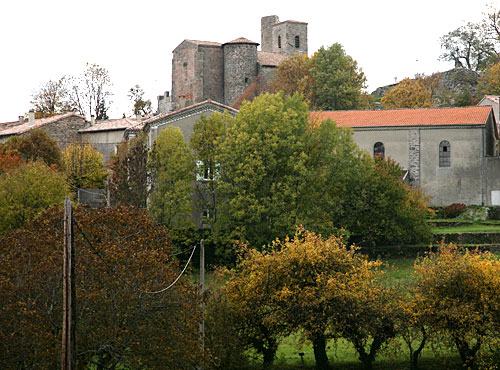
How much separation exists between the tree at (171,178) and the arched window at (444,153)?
19.3m

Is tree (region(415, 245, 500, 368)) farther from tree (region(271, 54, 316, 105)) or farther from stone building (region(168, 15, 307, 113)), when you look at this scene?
stone building (region(168, 15, 307, 113))

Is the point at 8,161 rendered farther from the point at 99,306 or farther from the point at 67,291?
the point at 67,291

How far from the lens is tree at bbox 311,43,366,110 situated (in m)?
70.8

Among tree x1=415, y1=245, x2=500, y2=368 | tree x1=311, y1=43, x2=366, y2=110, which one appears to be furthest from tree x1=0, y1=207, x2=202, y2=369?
tree x1=311, y1=43, x2=366, y2=110

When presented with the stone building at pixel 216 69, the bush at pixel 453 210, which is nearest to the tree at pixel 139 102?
the stone building at pixel 216 69

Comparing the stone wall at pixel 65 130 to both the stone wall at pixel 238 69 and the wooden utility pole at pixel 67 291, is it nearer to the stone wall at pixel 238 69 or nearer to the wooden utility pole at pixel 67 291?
the stone wall at pixel 238 69

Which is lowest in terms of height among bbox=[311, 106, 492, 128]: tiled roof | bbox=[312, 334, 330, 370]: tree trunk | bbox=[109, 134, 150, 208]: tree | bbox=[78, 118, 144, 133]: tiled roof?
bbox=[312, 334, 330, 370]: tree trunk

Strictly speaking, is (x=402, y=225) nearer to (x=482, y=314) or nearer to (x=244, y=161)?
(x=244, y=161)

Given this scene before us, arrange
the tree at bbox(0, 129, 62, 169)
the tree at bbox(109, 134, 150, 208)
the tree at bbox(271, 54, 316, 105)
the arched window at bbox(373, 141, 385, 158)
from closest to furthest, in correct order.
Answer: the tree at bbox(109, 134, 150, 208) → the arched window at bbox(373, 141, 385, 158) → the tree at bbox(0, 129, 62, 169) → the tree at bbox(271, 54, 316, 105)

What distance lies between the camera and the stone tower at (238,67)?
81250 mm

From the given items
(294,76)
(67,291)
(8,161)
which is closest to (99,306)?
(67,291)

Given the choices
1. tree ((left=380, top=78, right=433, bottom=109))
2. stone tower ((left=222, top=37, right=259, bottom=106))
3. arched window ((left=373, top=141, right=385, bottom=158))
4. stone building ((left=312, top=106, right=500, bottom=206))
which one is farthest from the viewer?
stone tower ((left=222, top=37, right=259, bottom=106))

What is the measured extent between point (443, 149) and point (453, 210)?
5.06 m

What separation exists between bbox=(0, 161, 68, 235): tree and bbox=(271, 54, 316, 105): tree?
38662 millimetres
